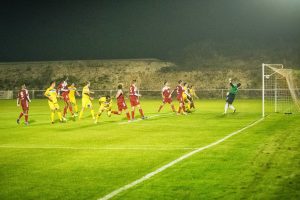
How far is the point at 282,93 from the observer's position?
4075 cm

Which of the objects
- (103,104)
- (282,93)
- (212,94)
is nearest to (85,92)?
(103,104)

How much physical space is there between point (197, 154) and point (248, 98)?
44.0m

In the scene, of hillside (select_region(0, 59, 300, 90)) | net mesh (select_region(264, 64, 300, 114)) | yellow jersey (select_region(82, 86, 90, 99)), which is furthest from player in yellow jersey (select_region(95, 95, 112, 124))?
hillside (select_region(0, 59, 300, 90))

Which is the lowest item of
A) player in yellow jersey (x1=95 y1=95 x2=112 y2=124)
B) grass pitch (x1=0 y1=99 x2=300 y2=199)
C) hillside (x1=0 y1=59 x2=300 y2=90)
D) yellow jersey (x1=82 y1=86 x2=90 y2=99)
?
grass pitch (x1=0 y1=99 x2=300 y2=199)

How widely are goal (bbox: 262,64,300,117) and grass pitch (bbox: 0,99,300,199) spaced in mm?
9810

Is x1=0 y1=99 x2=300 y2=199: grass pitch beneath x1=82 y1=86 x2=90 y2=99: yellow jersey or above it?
beneath

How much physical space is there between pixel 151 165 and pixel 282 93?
3389 centimetres

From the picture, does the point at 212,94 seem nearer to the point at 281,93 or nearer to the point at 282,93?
the point at 281,93

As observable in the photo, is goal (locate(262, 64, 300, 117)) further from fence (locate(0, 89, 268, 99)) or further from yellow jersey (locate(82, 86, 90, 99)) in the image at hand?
yellow jersey (locate(82, 86, 90, 99))

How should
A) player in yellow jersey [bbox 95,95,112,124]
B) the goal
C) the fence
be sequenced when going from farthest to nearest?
the fence
the goal
player in yellow jersey [bbox 95,95,112,124]

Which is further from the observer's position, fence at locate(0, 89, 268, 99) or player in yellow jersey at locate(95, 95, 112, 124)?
fence at locate(0, 89, 268, 99)

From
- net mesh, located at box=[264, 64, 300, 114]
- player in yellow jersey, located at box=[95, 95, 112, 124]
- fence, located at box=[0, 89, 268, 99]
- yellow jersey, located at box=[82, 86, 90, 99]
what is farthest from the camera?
fence, located at box=[0, 89, 268, 99]

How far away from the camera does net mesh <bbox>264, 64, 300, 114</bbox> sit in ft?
85.7

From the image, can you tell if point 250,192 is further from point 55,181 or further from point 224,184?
point 55,181
